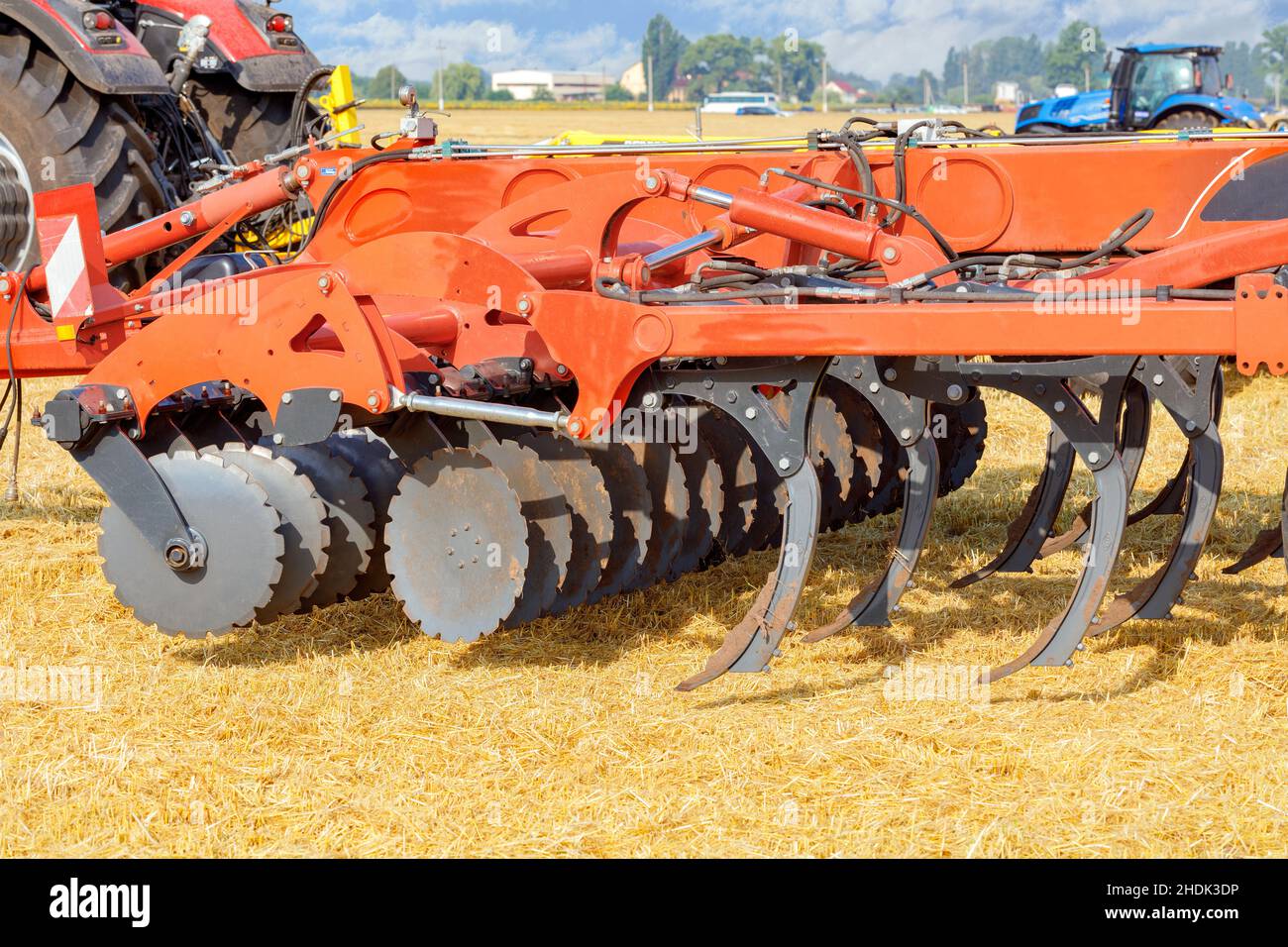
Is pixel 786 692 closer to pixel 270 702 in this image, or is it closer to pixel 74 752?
pixel 270 702

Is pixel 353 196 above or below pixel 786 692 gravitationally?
above

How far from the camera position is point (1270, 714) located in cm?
384

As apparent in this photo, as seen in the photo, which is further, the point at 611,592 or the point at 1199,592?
the point at 1199,592

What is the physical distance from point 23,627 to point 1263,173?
374 cm

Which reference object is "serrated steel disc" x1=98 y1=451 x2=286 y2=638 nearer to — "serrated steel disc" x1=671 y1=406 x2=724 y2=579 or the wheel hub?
"serrated steel disc" x1=671 y1=406 x2=724 y2=579

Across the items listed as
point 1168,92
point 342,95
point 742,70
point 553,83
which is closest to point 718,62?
point 742,70

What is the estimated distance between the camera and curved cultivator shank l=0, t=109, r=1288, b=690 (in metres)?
3.79

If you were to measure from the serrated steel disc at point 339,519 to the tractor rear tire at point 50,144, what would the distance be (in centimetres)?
218

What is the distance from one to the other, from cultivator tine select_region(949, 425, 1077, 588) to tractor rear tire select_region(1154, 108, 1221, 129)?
1092cm

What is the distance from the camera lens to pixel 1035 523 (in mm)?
5070

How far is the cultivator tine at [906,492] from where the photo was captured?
13.1 ft

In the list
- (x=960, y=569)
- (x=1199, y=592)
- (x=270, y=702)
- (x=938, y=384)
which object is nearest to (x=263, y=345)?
(x=270, y=702)

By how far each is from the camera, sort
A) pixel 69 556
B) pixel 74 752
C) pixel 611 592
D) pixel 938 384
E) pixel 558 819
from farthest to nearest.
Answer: pixel 69 556
pixel 611 592
pixel 938 384
pixel 74 752
pixel 558 819

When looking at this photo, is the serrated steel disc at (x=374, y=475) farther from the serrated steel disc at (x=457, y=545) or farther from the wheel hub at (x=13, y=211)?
the wheel hub at (x=13, y=211)
